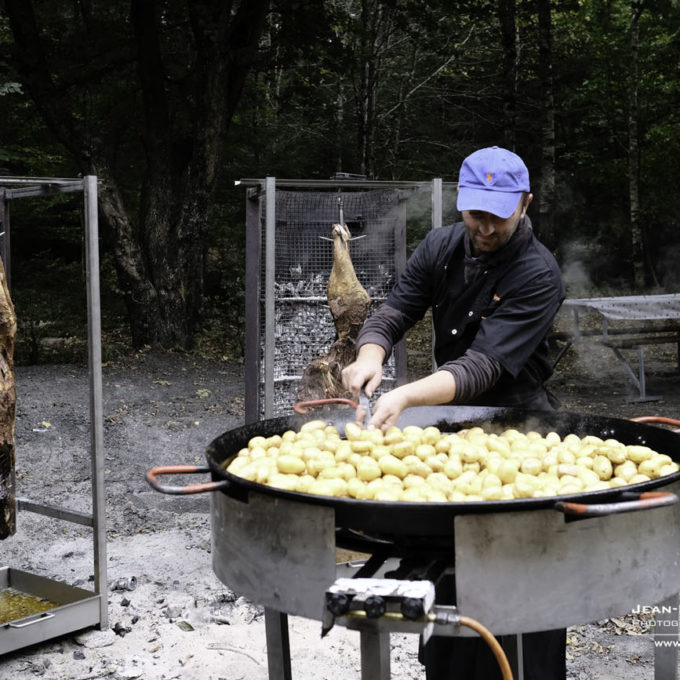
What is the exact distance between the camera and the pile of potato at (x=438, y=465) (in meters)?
2.15

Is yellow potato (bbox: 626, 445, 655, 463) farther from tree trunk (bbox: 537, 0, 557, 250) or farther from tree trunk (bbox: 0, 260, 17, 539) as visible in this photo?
tree trunk (bbox: 537, 0, 557, 250)

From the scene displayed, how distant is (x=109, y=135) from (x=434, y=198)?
11843 millimetres

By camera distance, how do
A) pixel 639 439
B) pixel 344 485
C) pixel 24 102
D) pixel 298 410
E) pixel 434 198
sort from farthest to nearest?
pixel 24 102
pixel 434 198
pixel 298 410
pixel 639 439
pixel 344 485

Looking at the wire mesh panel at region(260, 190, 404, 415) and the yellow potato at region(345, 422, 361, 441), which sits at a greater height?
the wire mesh panel at region(260, 190, 404, 415)

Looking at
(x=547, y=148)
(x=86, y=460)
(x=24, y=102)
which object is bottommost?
(x=86, y=460)

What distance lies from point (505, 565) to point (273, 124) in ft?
50.6

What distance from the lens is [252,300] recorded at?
17.0 feet

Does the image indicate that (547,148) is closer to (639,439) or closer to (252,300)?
(252,300)

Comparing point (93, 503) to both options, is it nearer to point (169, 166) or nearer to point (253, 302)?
point (253, 302)

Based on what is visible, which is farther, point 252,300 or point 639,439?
point 252,300

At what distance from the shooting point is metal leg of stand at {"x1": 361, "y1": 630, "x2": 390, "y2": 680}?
205 centimetres

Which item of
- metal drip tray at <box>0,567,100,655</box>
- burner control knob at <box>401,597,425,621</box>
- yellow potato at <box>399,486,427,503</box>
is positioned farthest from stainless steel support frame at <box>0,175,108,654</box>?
burner control knob at <box>401,597,425,621</box>

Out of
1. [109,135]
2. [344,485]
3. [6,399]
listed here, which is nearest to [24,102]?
[109,135]

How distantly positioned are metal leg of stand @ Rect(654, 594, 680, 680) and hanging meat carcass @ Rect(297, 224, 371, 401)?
8.93 feet
